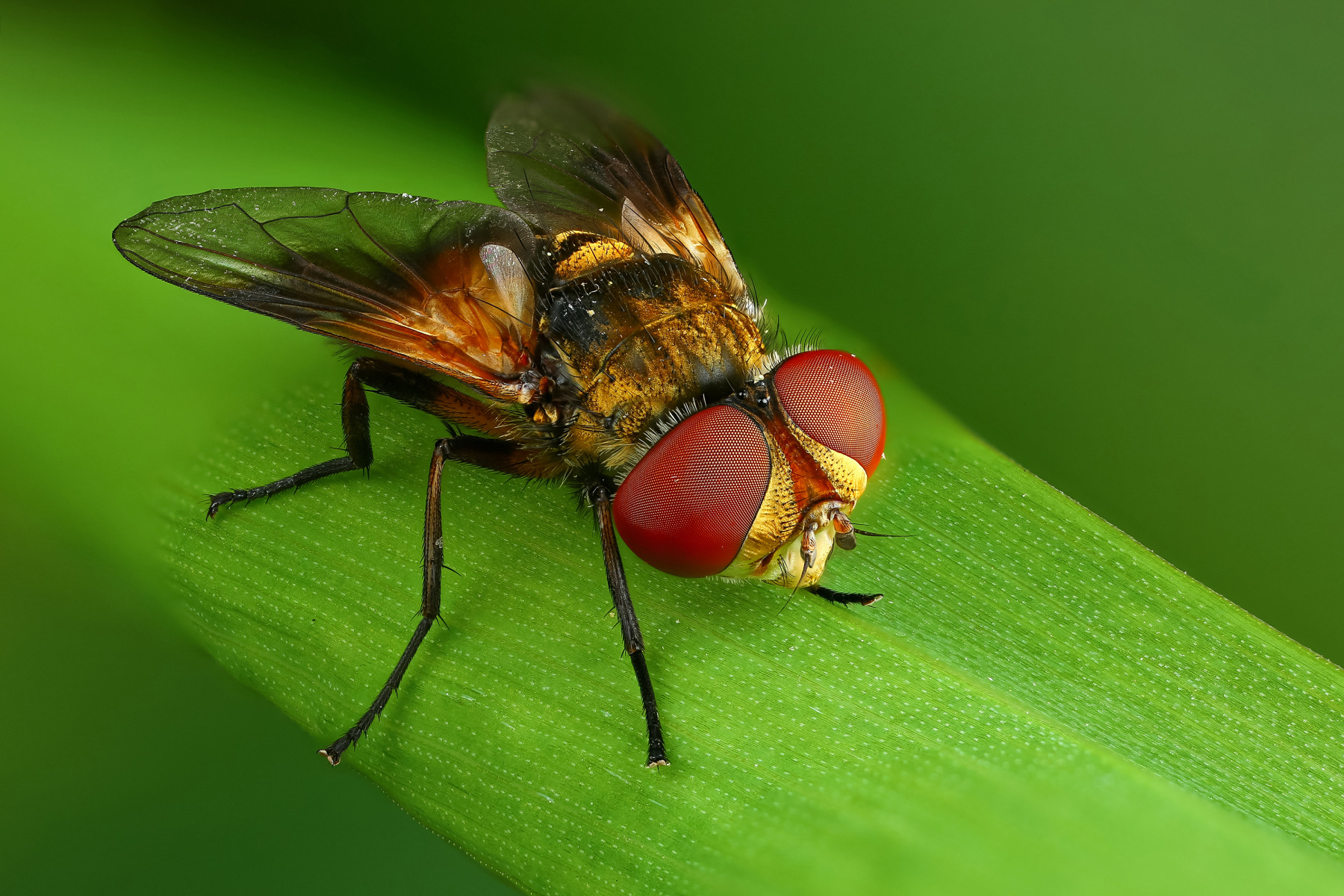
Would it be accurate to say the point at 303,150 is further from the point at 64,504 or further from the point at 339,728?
the point at 339,728

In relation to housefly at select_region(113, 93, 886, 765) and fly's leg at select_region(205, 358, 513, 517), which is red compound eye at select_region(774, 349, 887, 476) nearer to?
housefly at select_region(113, 93, 886, 765)

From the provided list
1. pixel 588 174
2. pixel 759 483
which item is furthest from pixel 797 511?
pixel 588 174

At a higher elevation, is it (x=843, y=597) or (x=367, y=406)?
(x=843, y=597)

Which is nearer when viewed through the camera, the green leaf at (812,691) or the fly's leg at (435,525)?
the green leaf at (812,691)

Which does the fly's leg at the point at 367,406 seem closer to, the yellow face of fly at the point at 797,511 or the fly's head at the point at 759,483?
the fly's head at the point at 759,483

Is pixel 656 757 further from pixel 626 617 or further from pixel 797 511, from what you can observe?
pixel 797 511

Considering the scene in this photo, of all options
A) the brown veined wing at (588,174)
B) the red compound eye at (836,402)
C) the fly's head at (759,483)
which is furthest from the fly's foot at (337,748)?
the brown veined wing at (588,174)

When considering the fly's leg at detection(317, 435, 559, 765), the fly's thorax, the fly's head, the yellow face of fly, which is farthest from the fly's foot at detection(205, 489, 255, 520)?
the yellow face of fly
